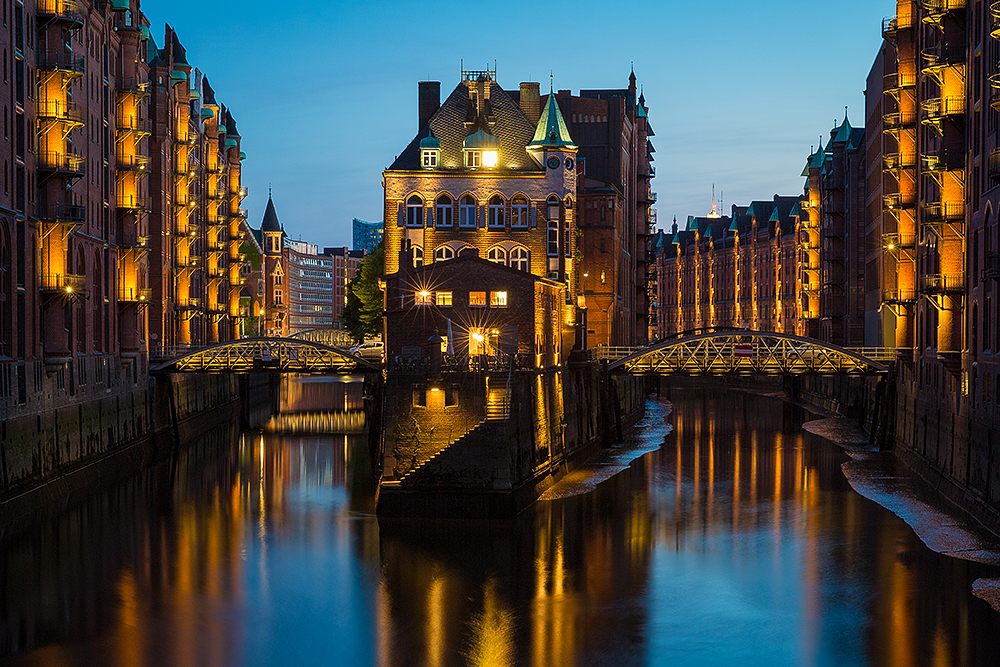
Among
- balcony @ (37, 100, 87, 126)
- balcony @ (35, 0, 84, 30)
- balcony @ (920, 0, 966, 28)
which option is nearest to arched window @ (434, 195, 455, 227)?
balcony @ (37, 100, 87, 126)

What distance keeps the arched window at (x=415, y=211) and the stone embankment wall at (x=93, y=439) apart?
17072 mm

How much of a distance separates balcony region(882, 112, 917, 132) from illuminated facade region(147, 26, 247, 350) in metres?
40.5

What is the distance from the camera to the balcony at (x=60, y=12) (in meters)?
52.8

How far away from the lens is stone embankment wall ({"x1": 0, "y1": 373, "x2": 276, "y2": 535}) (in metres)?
47.2

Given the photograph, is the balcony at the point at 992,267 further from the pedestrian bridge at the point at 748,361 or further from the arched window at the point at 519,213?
the arched window at the point at 519,213

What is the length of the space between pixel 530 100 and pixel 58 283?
43.7 metres

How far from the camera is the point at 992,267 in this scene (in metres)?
44.8

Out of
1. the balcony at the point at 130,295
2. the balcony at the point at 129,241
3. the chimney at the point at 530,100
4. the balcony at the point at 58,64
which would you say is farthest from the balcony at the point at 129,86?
the chimney at the point at 530,100

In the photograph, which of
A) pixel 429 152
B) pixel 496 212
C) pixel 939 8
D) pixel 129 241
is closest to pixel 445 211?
pixel 496 212

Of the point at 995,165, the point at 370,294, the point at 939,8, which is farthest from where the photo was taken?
the point at 370,294

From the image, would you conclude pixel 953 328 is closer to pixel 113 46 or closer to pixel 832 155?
pixel 113 46

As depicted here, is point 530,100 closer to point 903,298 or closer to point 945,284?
point 903,298

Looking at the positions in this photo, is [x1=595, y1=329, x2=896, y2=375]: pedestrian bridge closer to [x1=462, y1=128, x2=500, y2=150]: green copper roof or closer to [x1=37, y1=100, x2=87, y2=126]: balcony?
[x1=462, y1=128, x2=500, y2=150]: green copper roof

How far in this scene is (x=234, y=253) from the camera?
11969 cm
